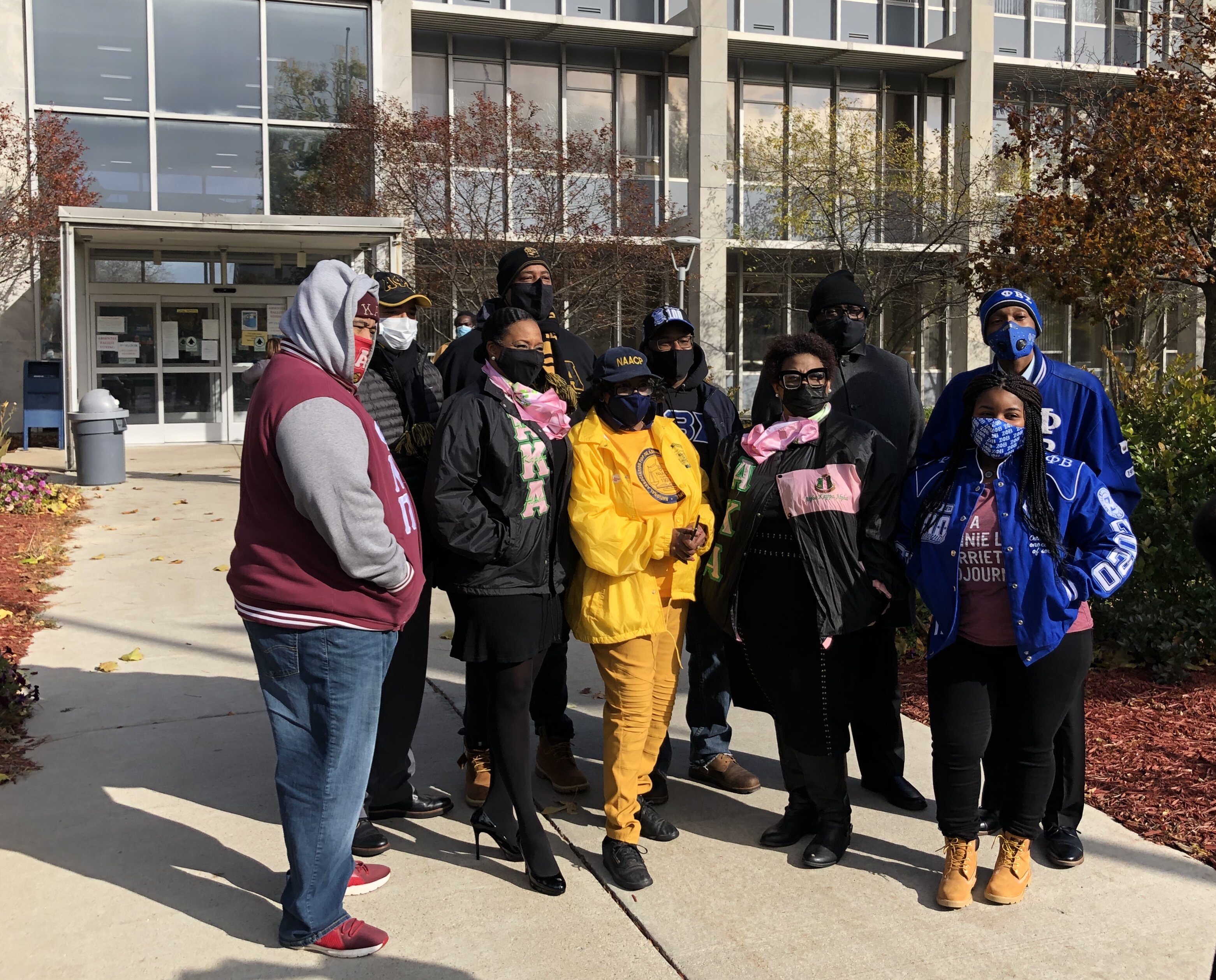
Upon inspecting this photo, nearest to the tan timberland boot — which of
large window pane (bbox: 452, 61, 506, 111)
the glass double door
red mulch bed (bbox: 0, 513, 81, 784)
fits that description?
red mulch bed (bbox: 0, 513, 81, 784)

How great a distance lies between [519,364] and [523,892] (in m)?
1.87

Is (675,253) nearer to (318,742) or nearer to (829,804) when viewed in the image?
(829,804)

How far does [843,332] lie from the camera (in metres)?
4.73

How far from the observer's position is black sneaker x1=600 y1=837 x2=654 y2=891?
3.84m

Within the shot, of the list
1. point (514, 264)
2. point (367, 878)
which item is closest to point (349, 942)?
point (367, 878)

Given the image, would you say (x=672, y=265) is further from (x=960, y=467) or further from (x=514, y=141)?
(x=960, y=467)

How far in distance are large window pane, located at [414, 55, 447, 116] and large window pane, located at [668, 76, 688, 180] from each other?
16.4 ft

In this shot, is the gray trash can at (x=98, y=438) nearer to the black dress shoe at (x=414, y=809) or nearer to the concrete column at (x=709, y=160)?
the black dress shoe at (x=414, y=809)

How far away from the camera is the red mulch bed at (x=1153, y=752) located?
14.2 feet

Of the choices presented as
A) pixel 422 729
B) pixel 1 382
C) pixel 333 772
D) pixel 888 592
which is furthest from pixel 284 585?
pixel 1 382

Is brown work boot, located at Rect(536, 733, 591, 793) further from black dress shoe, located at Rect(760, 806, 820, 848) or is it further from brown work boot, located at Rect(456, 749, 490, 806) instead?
black dress shoe, located at Rect(760, 806, 820, 848)

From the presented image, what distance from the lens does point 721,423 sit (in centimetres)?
484

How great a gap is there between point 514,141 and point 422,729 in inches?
550

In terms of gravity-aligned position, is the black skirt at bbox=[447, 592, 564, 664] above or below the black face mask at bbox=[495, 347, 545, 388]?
below
